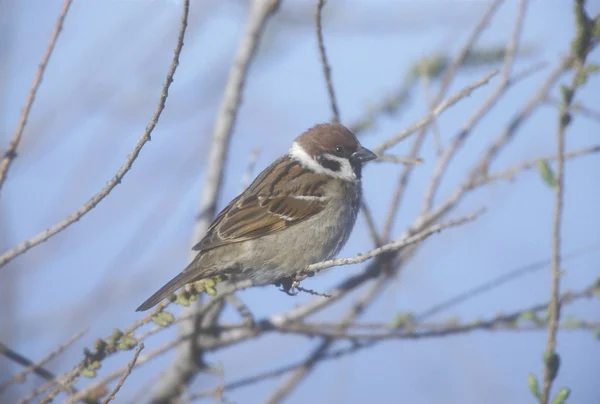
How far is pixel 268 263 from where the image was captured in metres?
3.08

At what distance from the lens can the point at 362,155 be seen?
3254 mm

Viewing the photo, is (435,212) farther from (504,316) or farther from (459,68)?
(459,68)

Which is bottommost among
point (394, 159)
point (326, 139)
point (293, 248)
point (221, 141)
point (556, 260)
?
point (556, 260)

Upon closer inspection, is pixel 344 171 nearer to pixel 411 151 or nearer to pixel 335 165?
pixel 335 165

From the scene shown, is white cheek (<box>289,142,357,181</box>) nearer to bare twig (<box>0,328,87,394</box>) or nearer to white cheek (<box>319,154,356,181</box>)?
white cheek (<box>319,154,356,181</box>)

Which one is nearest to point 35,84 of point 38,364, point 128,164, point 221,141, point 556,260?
point 128,164

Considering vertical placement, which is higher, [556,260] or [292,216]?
[292,216]

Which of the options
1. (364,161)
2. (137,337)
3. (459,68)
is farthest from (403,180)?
(137,337)

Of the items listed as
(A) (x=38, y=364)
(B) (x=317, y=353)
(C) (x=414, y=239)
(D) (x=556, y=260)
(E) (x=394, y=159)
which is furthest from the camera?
(B) (x=317, y=353)

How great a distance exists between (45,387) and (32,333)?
127 cm

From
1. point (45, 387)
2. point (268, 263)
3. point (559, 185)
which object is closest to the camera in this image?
point (559, 185)

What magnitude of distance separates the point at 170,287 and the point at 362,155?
1.15 metres

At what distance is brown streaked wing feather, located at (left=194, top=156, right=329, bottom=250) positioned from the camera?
303cm

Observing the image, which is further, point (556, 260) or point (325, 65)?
point (325, 65)
